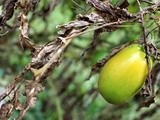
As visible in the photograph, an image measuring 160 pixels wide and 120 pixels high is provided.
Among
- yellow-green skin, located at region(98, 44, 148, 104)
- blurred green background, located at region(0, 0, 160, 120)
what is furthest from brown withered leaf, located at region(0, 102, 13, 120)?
blurred green background, located at region(0, 0, 160, 120)

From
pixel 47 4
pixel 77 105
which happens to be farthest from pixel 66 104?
pixel 47 4

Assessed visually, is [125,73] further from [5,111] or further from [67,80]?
→ [67,80]

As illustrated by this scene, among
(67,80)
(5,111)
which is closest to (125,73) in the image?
(5,111)

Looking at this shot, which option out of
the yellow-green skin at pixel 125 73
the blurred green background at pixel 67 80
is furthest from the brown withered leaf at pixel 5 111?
the blurred green background at pixel 67 80

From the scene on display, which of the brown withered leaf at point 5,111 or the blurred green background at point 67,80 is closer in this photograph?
the brown withered leaf at point 5,111

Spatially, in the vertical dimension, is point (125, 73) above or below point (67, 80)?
above

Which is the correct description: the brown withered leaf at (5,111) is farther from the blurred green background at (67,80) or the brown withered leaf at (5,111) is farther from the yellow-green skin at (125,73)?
the blurred green background at (67,80)

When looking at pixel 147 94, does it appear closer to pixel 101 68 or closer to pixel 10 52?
pixel 101 68

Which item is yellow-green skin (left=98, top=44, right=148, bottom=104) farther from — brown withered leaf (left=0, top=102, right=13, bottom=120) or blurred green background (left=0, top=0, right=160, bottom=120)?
blurred green background (left=0, top=0, right=160, bottom=120)
